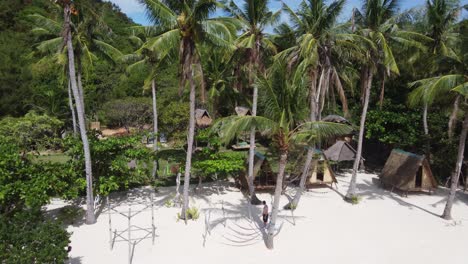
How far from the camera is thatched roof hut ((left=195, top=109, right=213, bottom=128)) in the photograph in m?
32.7

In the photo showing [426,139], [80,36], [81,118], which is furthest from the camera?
[426,139]

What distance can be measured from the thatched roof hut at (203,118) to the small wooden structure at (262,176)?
14.8 meters

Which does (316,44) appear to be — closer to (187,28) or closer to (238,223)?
(187,28)

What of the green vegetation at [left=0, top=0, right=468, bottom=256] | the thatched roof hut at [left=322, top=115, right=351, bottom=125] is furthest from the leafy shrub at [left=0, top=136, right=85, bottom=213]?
the thatched roof hut at [left=322, top=115, right=351, bottom=125]

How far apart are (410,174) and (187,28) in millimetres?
14239

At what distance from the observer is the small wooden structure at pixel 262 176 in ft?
59.2

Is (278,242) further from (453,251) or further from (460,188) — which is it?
(460,188)

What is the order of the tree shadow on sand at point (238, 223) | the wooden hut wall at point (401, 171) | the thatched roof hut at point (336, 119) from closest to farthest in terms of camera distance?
the tree shadow on sand at point (238, 223), the wooden hut wall at point (401, 171), the thatched roof hut at point (336, 119)

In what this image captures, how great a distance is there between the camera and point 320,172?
19.2 m

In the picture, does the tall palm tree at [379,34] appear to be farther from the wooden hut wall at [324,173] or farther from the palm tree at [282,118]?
the palm tree at [282,118]

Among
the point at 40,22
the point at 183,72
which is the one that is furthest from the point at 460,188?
the point at 40,22

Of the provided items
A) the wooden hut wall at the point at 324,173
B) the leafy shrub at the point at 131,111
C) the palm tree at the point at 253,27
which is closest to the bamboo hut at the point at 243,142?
the leafy shrub at the point at 131,111

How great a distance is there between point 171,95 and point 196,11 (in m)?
21.0

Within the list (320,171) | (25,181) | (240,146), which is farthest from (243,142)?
(25,181)
